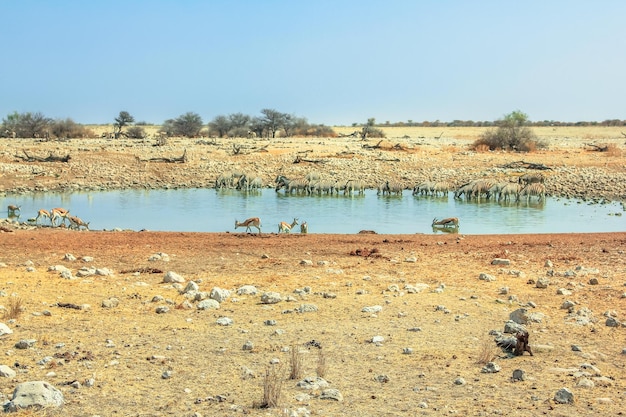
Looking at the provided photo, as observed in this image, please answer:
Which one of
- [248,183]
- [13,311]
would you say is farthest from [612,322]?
[248,183]

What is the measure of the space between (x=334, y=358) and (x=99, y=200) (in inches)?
1018

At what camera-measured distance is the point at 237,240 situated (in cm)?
1738

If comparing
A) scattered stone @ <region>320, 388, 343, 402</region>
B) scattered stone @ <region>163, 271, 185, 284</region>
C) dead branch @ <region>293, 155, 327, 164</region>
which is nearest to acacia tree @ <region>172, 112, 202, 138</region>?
dead branch @ <region>293, 155, 327, 164</region>

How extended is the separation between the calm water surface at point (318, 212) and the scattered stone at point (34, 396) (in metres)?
16.2

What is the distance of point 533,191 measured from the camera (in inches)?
1303

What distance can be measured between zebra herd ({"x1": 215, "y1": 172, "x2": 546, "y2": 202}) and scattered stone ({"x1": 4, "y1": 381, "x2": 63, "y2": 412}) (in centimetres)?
2862

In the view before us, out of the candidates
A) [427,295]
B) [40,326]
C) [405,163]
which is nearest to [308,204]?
[405,163]

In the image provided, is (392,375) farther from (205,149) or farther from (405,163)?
(205,149)

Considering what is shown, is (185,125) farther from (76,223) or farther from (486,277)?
(486,277)

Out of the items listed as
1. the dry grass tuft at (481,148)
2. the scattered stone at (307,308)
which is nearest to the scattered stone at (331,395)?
the scattered stone at (307,308)

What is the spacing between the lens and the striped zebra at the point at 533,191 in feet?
108

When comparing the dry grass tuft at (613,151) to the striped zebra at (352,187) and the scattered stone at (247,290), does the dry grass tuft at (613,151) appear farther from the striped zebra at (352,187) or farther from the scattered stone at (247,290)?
the scattered stone at (247,290)

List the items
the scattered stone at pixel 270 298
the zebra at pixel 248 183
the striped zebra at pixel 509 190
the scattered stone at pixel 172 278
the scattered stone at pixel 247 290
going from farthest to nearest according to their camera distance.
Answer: the zebra at pixel 248 183 → the striped zebra at pixel 509 190 → the scattered stone at pixel 172 278 → the scattered stone at pixel 247 290 → the scattered stone at pixel 270 298

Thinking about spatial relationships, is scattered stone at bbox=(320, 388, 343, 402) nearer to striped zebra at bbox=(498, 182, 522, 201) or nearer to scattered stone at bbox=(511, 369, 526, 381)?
scattered stone at bbox=(511, 369, 526, 381)
